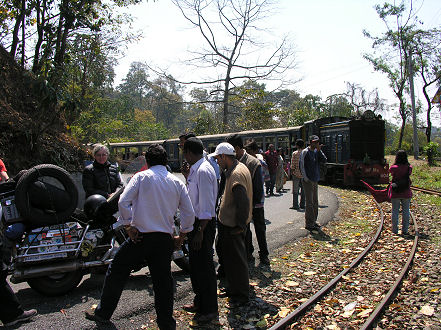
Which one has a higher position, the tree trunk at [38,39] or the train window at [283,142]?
the tree trunk at [38,39]

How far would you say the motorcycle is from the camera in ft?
14.1

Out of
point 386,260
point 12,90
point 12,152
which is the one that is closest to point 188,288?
point 386,260

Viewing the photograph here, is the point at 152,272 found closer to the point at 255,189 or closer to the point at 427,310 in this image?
the point at 255,189

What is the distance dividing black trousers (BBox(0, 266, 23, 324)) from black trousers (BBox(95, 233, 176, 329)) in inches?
32.7

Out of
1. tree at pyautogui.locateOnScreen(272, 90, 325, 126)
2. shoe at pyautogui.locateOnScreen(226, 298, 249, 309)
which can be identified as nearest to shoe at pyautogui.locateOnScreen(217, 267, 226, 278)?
shoe at pyautogui.locateOnScreen(226, 298, 249, 309)

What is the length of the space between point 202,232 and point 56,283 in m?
1.87

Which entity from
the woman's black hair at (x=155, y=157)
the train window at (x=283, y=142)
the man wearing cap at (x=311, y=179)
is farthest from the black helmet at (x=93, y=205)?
the train window at (x=283, y=142)

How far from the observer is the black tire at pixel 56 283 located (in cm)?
442

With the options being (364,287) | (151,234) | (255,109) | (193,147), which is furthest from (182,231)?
(255,109)

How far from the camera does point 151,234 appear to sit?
138 inches

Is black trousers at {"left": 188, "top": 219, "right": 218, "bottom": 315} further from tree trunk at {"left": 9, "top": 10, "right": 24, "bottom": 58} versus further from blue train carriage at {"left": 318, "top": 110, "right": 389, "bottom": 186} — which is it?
blue train carriage at {"left": 318, "top": 110, "right": 389, "bottom": 186}

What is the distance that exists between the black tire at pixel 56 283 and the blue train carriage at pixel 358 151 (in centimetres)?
1358

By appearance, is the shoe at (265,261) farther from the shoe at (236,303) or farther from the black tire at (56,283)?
the black tire at (56,283)

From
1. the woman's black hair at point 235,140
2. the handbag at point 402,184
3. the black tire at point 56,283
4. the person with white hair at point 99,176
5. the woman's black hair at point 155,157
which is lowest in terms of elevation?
the black tire at point 56,283
